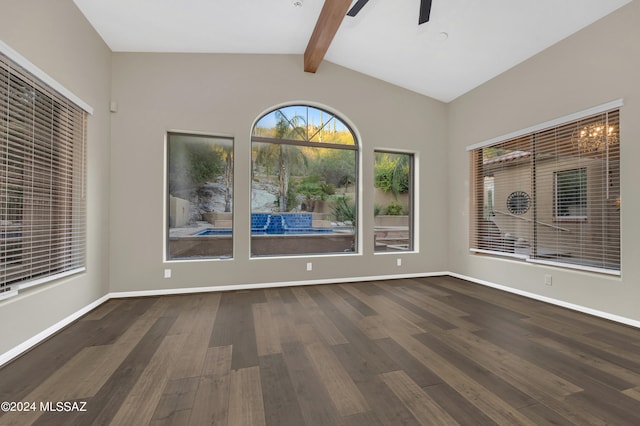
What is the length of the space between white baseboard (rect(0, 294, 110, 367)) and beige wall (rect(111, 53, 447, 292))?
59 cm

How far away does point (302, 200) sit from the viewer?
456 centimetres

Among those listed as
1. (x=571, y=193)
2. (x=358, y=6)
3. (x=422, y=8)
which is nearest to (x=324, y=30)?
(x=358, y=6)

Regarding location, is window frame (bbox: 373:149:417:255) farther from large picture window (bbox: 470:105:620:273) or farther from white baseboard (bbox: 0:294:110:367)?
white baseboard (bbox: 0:294:110:367)

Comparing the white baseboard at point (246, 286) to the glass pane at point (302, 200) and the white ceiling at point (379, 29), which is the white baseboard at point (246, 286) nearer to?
the glass pane at point (302, 200)

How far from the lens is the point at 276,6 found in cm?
322

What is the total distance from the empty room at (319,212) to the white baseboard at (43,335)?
0.02 metres

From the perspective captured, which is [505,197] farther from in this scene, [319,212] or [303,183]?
[303,183]

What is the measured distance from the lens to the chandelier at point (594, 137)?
10.0 feet

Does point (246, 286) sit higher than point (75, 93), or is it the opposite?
point (75, 93)

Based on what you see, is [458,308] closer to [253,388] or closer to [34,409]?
[253,388]

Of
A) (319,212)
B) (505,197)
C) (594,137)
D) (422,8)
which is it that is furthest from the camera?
(319,212)

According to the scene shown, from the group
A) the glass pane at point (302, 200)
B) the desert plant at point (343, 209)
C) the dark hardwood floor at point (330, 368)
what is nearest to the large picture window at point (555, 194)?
the dark hardwood floor at point (330, 368)

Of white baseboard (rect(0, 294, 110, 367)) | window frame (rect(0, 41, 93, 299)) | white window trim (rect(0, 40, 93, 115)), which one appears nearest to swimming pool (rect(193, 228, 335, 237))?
window frame (rect(0, 41, 93, 299))

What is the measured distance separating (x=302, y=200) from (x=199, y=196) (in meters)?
1.54
